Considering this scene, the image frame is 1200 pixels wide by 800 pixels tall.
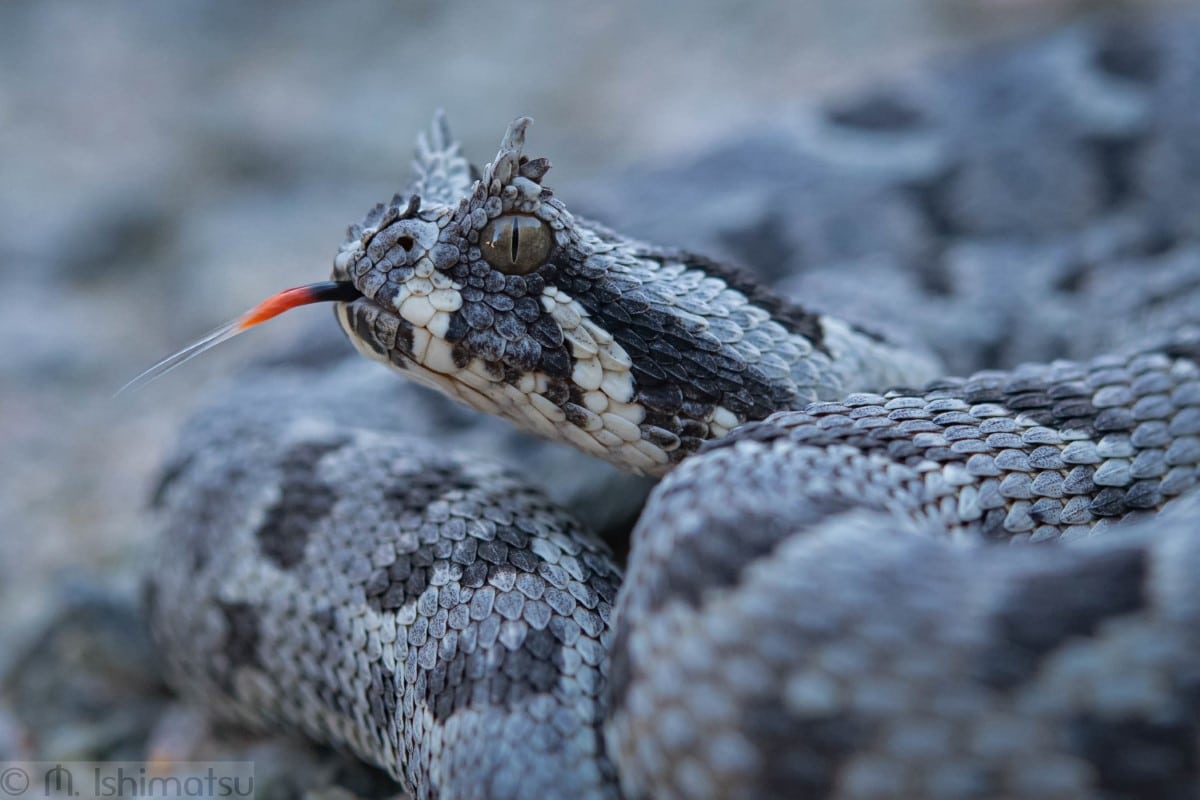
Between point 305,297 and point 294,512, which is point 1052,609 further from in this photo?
point 294,512

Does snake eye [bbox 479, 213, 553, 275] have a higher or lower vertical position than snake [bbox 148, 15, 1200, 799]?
higher

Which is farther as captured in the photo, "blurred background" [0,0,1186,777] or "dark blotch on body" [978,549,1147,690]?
"blurred background" [0,0,1186,777]

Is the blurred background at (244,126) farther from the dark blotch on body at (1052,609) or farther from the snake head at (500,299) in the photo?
the dark blotch on body at (1052,609)

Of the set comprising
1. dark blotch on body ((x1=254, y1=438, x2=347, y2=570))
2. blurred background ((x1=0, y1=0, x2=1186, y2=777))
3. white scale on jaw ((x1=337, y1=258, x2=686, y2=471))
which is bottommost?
dark blotch on body ((x1=254, y1=438, x2=347, y2=570))

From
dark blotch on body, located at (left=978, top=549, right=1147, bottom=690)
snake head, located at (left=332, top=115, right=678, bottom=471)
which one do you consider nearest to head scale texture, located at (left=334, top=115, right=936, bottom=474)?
snake head, located at (left=332, top=115, right=678, bottom=471)

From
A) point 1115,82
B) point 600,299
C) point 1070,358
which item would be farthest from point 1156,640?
point 1115,82

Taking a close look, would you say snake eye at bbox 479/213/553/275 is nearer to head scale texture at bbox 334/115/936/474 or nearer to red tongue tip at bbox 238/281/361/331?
head scale texture at bbox 334/115/936/474

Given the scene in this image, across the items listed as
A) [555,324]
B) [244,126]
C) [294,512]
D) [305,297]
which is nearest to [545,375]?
[555,324]

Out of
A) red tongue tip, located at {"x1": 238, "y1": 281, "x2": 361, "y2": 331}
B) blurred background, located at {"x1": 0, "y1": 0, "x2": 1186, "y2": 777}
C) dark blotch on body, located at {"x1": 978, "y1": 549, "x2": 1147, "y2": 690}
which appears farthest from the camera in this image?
blurred background, located at {"x1": 0, "y1": 0, "x2": 1186, "y2": 777}
